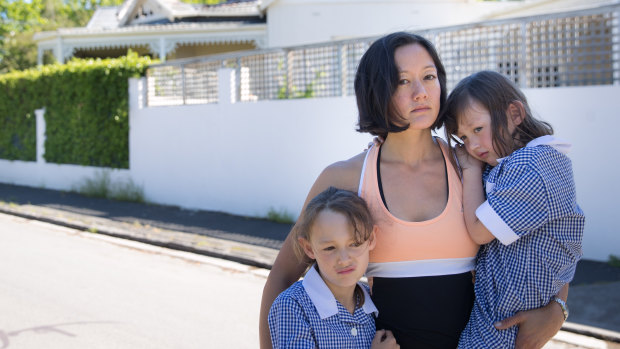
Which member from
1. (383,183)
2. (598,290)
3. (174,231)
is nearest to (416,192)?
(383,183)

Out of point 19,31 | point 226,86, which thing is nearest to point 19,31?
point 19,31

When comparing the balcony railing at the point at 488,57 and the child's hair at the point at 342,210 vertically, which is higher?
the balcony railing at the point at 488,57

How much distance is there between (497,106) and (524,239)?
524mm

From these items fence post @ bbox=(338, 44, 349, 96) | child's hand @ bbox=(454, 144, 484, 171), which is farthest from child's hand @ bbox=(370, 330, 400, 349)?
fence post @ bbox=(338, 44, 349, 96)

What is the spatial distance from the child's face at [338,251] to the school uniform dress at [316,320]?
49 millimetres

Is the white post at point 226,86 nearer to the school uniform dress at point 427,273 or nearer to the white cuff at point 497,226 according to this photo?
the school uniform dress at point 427,273

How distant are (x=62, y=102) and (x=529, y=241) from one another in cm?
1551

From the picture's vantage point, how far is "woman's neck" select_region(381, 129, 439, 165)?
2.13 metres

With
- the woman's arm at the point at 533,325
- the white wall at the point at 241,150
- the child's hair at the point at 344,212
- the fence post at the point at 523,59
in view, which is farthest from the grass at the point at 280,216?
the woman's arm at the point at 533,325

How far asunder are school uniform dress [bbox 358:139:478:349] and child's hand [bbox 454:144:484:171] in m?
0.15

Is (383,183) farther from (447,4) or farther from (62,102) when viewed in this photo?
(447,4)

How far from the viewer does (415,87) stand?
2041mm

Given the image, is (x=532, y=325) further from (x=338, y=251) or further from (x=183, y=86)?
(x=183, y=86)

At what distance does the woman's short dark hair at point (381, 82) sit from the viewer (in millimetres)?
2025
